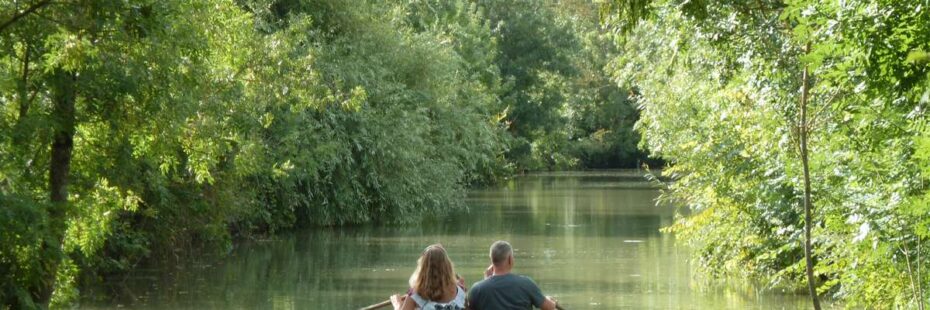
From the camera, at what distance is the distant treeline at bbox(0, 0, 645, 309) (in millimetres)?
12289

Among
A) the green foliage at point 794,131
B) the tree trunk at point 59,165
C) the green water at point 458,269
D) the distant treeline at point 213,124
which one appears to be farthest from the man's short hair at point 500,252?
the green water at point 458,269

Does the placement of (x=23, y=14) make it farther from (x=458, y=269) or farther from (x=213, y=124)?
(x=458, y=269)

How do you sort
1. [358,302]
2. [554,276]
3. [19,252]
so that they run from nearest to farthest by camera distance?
[19,252], [358,302], [554,276]

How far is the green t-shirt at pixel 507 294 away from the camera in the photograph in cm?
864

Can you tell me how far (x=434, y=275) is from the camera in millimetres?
8695

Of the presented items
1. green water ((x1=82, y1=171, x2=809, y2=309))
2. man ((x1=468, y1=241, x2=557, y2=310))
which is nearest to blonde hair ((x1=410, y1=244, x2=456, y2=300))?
man ((x1=468, y1=241, x2=557, y2=310))

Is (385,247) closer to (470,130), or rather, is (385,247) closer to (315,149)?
(315,149)

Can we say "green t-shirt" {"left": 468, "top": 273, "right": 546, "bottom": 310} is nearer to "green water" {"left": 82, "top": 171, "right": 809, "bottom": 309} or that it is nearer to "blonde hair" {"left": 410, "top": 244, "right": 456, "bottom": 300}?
"blonde hair" {"left": 410, "top": 244, "right": 456, "bottom": 300}

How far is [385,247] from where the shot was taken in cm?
2742

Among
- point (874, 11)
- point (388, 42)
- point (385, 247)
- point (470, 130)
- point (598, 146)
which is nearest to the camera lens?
point (874, 11)

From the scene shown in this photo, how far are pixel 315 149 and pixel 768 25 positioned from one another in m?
15.4

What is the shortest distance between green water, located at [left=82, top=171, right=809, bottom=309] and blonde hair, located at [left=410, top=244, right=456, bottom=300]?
9.52 m

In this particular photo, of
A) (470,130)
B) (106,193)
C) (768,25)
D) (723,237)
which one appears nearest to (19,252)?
(106,193)

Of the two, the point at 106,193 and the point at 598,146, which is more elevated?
the point at 598,146
